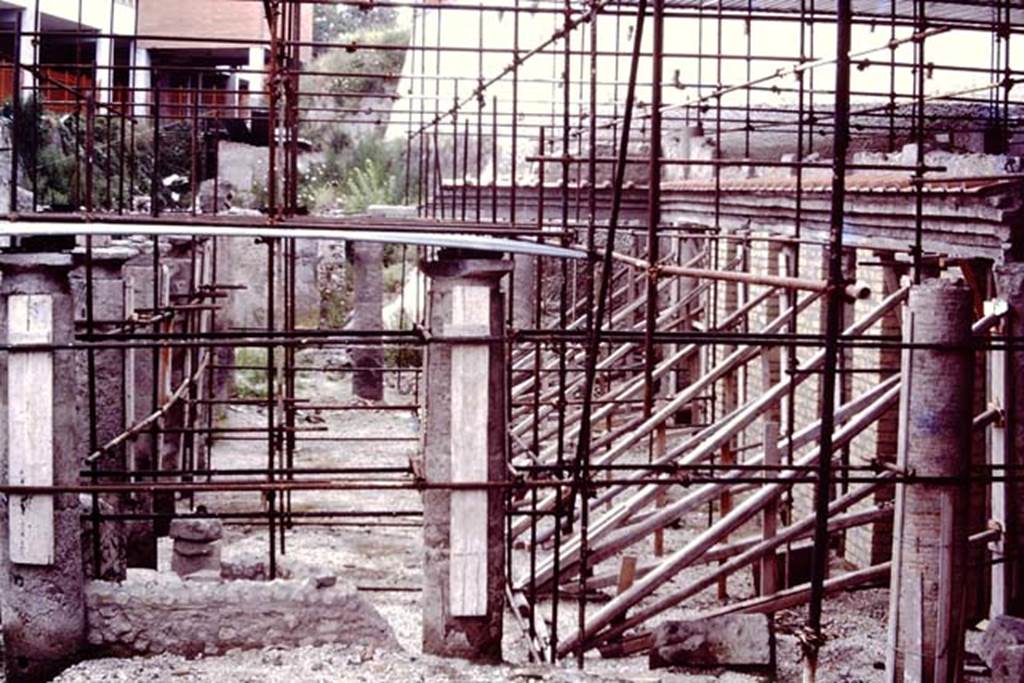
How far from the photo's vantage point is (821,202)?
37.9ft

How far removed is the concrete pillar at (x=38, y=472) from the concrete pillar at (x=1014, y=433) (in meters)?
5.20

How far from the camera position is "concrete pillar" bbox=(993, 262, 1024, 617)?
834 centimetres

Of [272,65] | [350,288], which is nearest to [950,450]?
[272,65]

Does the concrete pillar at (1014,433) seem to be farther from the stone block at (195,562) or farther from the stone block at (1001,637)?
the stone block at (195,562)

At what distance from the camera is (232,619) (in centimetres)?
743

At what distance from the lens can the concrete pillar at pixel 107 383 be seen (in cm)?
931

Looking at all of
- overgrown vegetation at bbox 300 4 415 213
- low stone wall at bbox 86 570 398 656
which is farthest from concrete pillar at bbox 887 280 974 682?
overgrown vegetation at bbox 300 4 415 213

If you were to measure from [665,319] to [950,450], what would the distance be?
30.7ft

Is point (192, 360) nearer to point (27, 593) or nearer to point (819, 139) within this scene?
point (27, 593)

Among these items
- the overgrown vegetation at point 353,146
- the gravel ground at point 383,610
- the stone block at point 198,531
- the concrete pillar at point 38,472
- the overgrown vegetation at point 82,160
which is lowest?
the gravel ground at point 383,610

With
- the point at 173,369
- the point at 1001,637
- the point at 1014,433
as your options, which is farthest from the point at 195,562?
the point at 1014,433

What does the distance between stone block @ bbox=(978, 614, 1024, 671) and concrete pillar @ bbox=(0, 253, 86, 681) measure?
4793mm

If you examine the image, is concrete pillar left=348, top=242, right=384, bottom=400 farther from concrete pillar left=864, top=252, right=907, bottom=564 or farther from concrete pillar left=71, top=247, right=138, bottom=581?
concrete pillar left=71, top=247, right=138, bottom=581

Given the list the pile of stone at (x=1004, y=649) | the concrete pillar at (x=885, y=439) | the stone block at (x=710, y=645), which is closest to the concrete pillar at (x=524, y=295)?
the concrete pillar at (x=885, y=439)
